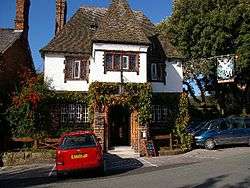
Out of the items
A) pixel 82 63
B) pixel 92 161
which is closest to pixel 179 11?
pixel 82 63

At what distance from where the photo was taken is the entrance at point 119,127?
29594 millimetres

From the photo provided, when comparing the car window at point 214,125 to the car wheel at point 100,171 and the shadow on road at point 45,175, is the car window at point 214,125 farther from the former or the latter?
the car wheel at point 100,171

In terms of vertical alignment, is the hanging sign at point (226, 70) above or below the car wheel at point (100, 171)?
above

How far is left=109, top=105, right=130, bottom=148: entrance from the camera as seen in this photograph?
97.1ft

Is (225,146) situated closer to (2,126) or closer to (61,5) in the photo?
(2,126)

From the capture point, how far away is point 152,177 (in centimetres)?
1612

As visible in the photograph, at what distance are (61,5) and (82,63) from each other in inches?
293

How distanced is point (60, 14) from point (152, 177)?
21.5 m

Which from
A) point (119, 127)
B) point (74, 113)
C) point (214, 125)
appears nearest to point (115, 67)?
point (74, 113)

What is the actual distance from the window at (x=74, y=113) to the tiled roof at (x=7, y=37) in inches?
244

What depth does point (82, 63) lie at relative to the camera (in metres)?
29.8

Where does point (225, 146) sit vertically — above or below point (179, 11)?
below

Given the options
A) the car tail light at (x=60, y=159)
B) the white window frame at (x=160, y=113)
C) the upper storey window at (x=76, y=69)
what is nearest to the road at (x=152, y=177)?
the car tail light at (x=60, y=159)

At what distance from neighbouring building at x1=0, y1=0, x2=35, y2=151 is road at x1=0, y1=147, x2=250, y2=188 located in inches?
349
